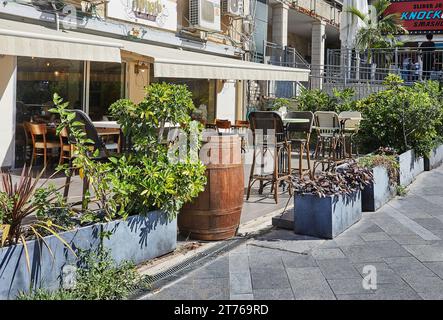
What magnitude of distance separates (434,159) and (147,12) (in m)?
7.32

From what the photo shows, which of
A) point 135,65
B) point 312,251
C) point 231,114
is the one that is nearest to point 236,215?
point 312,251

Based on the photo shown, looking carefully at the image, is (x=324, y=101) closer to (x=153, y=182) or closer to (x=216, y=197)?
(x=216, y=197)

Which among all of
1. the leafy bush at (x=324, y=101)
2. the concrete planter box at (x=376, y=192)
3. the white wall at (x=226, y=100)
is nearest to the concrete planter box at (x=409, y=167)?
the concrete planter box at (x=376, y=192)

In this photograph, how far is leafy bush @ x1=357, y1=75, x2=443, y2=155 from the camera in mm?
8984

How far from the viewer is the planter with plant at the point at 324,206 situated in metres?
5.14

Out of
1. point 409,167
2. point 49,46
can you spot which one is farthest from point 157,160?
point 409,167

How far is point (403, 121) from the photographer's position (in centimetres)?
902

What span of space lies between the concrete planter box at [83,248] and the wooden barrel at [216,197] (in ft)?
1.50

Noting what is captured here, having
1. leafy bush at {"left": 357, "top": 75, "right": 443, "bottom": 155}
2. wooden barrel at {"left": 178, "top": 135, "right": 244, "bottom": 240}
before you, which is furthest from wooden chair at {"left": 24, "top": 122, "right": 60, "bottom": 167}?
leafy bush at {"left": 357, "top": 75, "right": 443, "bottom": 155}

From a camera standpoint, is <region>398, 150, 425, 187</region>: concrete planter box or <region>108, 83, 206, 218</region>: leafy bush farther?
<region>398, 150, 425, 187</region>: concrete planter box

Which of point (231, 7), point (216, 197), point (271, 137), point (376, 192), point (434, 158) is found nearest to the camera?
point (216, 197)

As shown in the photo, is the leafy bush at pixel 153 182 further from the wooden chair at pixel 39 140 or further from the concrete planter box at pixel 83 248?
the wooden chair at pixel 39 140

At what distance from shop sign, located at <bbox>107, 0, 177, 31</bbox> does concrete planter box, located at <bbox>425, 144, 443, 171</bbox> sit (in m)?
6.95

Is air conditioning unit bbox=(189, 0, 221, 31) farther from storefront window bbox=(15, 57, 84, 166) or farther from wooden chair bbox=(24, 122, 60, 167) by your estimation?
wooden chair bbox=(24, 122, 60, 167)
